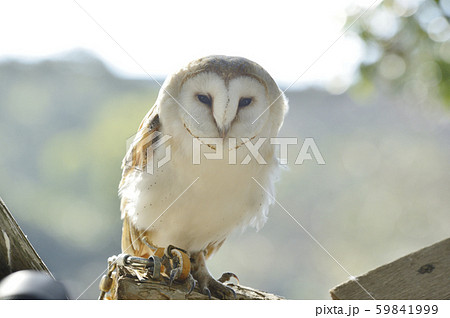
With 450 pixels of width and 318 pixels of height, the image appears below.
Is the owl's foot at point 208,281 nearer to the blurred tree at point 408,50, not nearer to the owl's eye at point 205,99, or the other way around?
the owl's eye at point 205,99

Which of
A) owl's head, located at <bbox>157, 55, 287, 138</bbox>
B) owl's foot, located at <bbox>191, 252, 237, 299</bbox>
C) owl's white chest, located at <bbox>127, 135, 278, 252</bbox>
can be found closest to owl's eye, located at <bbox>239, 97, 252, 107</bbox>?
owl's head, located at <bbox>157, 55, 287, 138</bbox>

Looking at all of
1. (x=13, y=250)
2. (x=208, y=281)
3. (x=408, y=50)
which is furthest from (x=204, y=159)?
(x=408, y=50)

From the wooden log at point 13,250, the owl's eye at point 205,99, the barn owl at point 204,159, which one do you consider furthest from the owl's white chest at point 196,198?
the wooden log at point 13,250

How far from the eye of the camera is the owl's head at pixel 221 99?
4.46 feet

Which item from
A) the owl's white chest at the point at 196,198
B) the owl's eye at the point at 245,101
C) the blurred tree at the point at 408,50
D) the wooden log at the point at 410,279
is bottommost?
the wooden log at the point at 410,279

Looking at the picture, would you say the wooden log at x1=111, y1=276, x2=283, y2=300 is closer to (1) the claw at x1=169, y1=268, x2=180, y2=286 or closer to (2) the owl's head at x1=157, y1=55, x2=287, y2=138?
(1) the claw at x1=169, y1=268, x2=180, y2=286

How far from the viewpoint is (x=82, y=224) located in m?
5.23

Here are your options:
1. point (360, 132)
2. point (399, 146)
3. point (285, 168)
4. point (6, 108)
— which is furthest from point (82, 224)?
point (285, 168)

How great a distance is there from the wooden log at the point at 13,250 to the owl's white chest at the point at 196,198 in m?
0.48

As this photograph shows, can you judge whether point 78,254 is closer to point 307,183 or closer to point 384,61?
point 307,183

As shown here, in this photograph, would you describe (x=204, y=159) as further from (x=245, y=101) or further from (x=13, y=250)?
(x=13, y=250)

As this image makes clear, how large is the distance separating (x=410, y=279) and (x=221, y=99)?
2.20ft

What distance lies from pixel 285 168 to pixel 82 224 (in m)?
4.06

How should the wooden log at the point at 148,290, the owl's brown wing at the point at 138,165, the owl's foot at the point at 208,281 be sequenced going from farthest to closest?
the owl's brown wing at the point at 138,165
the owl's foot at the point at 208,281
the wooden log at the point at 148,290
